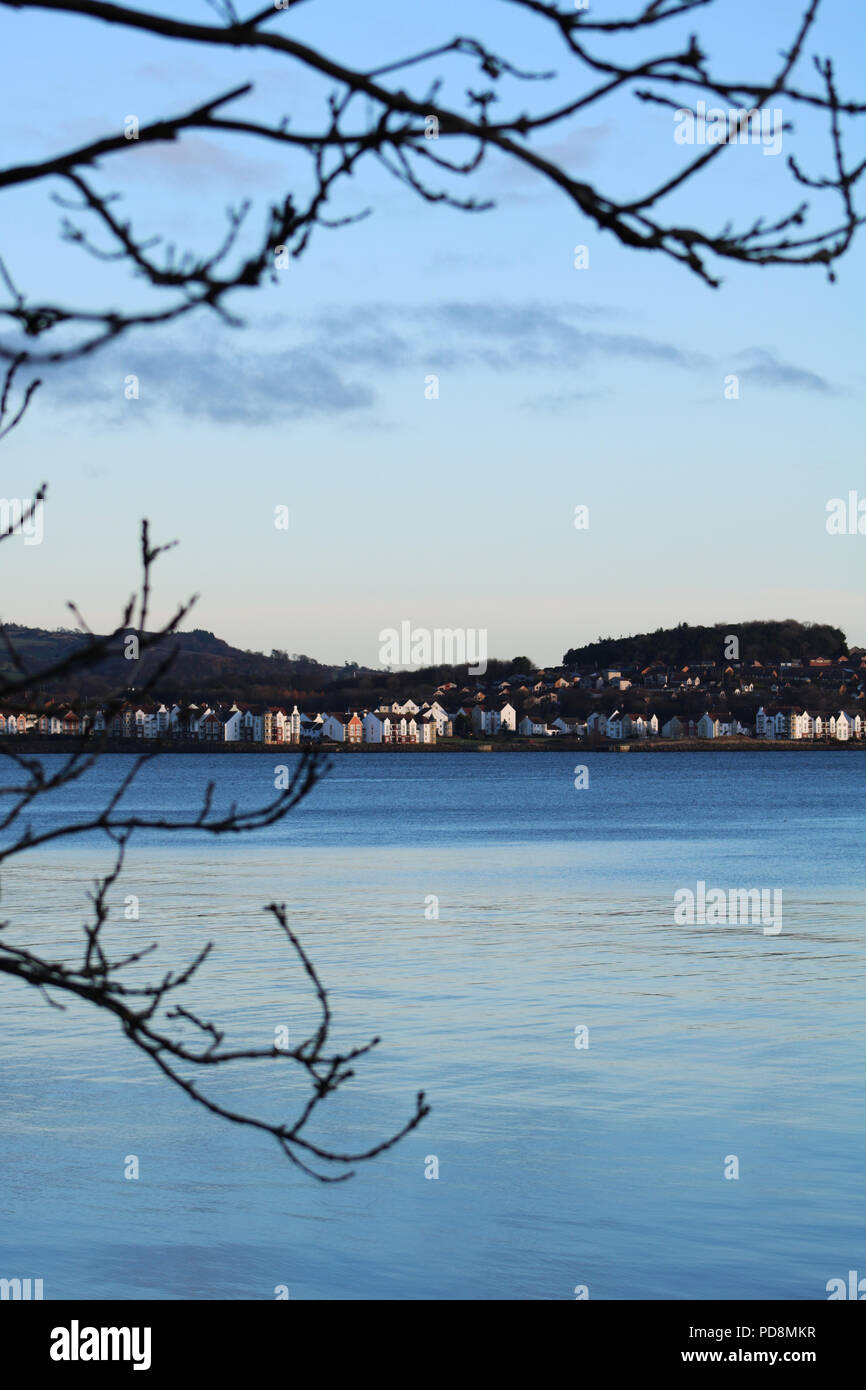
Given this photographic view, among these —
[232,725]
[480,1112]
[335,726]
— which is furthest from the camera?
[335,726]

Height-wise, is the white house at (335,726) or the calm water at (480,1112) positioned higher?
the white house at (335,726)

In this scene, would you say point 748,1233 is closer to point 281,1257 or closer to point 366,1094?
point 281,1257

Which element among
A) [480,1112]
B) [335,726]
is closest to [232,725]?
[335,726]

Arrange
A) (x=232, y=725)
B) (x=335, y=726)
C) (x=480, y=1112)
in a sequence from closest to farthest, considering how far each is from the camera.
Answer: (x=480, y=1112) < (x=232, y=725) < (x=335, y=726)

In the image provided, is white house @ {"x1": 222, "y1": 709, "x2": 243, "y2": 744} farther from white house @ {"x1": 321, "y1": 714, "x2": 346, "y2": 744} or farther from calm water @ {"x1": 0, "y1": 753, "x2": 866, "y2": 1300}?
calm water @ {"x1": 0, "y1": 753, "x2": 866, "y2": 1300}

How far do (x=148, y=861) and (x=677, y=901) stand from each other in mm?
22876

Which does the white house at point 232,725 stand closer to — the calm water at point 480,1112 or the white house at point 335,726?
the white house at point 335,726

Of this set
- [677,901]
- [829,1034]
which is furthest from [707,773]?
[829,1034]

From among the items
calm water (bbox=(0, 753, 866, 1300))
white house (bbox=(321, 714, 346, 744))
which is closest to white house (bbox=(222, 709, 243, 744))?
white house (bbox=(321, 714, 346, 744))

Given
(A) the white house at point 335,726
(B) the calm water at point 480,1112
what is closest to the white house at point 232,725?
(A) the white house at point 335,726

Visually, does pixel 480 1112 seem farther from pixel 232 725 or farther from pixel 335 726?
pixel 335 726

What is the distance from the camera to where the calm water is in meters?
11.4

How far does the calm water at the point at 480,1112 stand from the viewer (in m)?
11.4

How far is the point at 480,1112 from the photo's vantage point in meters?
15.2
